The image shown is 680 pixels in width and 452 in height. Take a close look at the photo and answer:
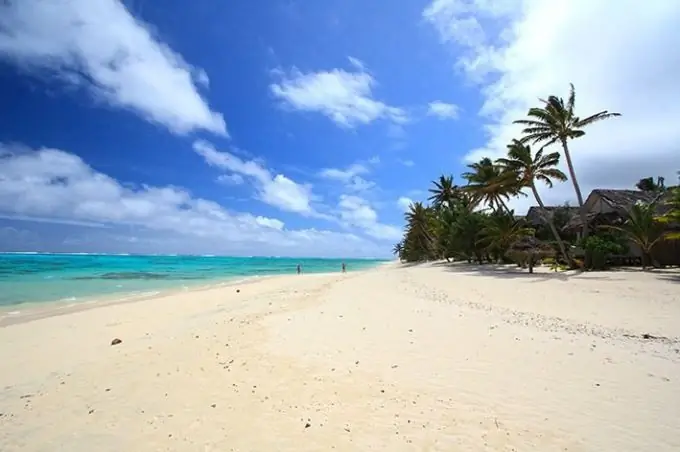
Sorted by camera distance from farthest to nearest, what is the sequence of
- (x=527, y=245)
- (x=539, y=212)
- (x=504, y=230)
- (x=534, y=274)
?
(x=539, y=212), (x=504, y=230), (x=527, y=245), (x=534, y=274)

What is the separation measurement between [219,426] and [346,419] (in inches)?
61.6

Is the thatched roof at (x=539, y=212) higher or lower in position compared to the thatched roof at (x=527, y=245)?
higher

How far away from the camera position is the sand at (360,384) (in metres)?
4.01

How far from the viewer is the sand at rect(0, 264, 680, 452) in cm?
401

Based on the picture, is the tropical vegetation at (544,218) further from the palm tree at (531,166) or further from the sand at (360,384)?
the sand at (360,384)

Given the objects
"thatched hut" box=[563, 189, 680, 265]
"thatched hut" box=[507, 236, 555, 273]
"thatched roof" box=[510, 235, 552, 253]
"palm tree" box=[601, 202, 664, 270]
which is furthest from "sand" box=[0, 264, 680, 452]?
"thatched roof" box=[510, 235, 552, 253]

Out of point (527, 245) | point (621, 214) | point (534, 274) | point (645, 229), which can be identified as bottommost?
point (534, 274)

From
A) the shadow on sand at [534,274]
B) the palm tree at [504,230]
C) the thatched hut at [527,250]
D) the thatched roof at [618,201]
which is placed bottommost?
the shadow on sand at [534,274]

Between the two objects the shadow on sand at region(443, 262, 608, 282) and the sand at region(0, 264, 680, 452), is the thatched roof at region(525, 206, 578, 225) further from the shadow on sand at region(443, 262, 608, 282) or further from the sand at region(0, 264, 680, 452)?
the sand at region(0, 264, 680, 452)

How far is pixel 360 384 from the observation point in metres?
5.37

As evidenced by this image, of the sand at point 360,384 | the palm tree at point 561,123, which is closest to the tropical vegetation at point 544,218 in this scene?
the palm tree at point 561,123

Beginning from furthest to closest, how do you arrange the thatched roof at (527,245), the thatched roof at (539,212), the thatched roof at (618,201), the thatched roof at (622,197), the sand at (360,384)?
the thatched roof at (539,212)
the thatched roof at (622,197)
the thatched roof at (527,245)
the thatched roof at (618,201)
the sand at (360,384)

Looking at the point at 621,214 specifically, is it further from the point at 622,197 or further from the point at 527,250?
the point at 527,250

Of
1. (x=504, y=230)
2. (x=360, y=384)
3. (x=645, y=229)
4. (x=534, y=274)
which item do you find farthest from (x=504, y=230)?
(x=360, y=384)
